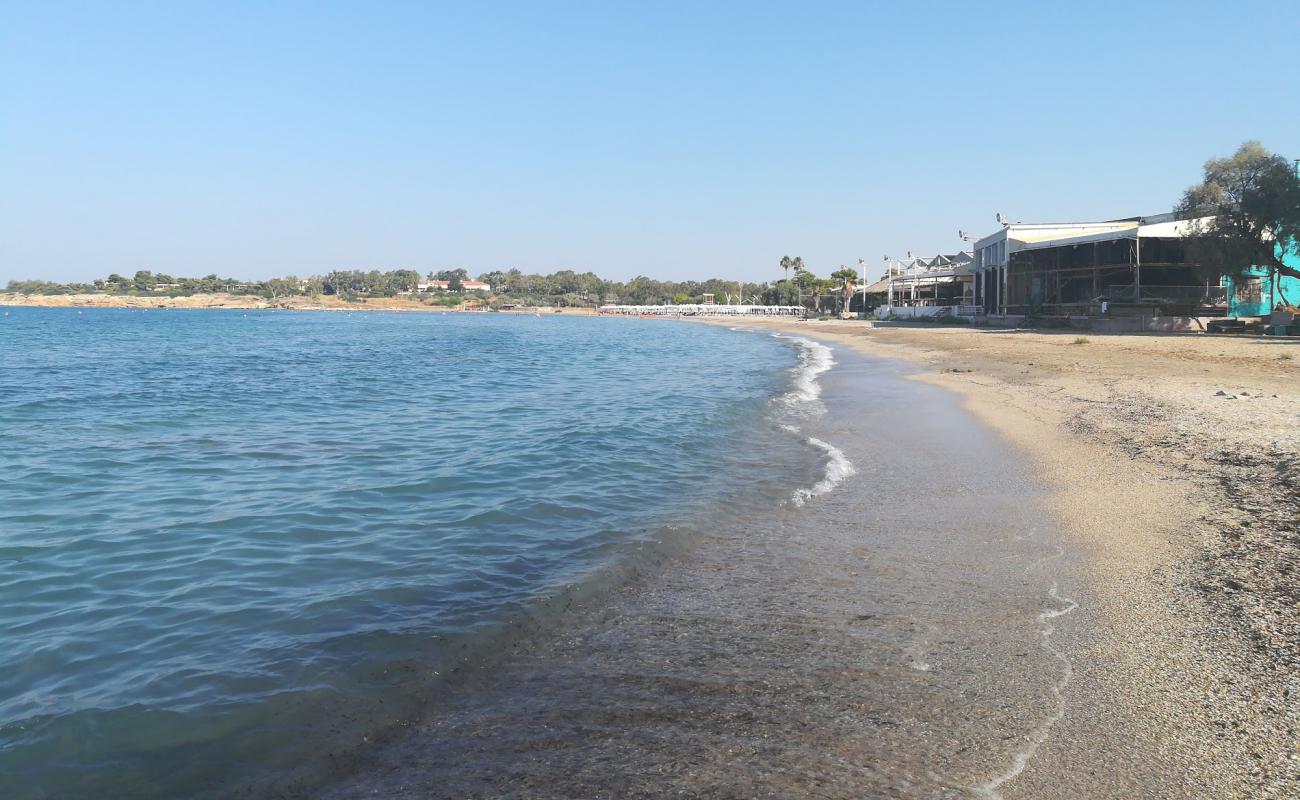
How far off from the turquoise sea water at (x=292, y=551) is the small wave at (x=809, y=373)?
2.45 metres

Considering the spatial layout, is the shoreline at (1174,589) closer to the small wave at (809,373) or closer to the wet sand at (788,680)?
the wet sand at (788,680)

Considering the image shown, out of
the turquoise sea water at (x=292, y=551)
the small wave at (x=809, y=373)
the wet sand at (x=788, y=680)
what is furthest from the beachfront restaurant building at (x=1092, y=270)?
the wet sand at (x=788, y=680)

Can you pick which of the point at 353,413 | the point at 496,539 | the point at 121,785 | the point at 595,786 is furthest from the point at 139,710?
the point at 353,413

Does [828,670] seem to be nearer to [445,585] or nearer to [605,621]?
[605,621]

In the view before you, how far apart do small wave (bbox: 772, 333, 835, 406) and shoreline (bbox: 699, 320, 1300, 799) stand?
211 inches

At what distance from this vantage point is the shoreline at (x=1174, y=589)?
351 cm

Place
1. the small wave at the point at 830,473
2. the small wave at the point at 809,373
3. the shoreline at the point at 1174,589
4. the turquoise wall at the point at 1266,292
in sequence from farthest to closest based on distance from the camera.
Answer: the turquoise wall at the point at 1266,292
the small wave at the point at 809,373
the small wave at the point at 830,473
the shoreline at the point at 1174,589

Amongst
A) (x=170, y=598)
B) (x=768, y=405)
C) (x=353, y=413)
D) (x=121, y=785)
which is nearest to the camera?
(x=121, y=785)

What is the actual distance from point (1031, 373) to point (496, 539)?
18116 mm

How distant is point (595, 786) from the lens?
138 inches

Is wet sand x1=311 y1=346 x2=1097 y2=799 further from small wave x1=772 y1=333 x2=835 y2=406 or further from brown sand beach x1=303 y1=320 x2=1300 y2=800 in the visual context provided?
small wave x1=772 y1=333 x2=835 y2=406

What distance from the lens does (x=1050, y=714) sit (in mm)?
3984

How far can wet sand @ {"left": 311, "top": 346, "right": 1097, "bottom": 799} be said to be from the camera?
3586 mm

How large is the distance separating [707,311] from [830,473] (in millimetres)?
133139
